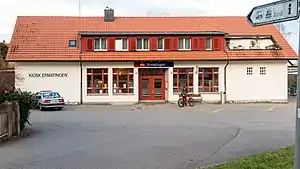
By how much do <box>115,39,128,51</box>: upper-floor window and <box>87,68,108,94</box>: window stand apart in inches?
83.9

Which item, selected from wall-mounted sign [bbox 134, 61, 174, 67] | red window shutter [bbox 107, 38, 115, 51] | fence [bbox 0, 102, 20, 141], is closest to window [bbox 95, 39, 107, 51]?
red window shutter [bbox 107, 38, 115, 51]

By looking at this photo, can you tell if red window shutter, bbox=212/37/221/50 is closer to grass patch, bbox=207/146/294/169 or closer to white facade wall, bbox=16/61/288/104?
white facade wall, bbox=16/61/288/104

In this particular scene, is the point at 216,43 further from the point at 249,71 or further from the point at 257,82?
the point at 257,82

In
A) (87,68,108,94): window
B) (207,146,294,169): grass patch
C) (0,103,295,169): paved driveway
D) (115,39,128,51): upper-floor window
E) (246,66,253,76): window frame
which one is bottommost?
(0,103,295,169): paved driveway

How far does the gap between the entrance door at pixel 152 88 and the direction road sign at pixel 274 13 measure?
36.1 meters

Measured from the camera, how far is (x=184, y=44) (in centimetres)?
4231

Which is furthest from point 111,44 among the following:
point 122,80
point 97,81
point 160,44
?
point 160,44

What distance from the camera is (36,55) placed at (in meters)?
40.4

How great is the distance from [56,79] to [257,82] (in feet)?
55.0

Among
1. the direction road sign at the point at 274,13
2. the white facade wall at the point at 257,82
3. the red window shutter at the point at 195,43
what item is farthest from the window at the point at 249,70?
the direction road sign at the point at 274,13

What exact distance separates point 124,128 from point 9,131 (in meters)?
5.37

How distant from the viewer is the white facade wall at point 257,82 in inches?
1650

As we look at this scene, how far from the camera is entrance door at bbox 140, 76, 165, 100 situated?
139 feet

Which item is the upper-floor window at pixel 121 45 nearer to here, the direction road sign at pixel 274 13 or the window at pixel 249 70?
the window at pixel 249 70
